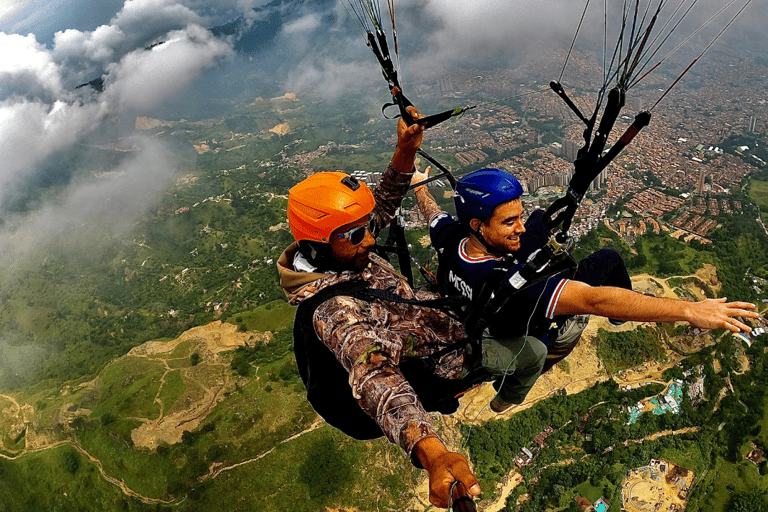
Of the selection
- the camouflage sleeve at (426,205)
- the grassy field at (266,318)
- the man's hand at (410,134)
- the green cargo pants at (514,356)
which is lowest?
the grassy field at (266,318)

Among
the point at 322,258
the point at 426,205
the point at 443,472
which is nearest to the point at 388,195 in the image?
the point at 426,205

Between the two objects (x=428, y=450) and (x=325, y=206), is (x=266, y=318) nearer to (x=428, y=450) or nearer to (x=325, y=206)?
(x=325, y=206)

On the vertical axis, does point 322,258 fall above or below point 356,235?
below

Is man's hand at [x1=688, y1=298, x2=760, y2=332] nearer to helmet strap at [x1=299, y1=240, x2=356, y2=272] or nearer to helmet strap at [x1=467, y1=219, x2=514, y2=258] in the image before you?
helmet strap at [x1=467, y1=219, x2=514, y2=258]

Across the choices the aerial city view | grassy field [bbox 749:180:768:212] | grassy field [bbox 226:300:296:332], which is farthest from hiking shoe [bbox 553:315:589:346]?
grassy field [bbox 749:180:768:212]

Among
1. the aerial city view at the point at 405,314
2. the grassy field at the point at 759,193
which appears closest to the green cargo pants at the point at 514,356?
the aerial city view at the point at 405,314

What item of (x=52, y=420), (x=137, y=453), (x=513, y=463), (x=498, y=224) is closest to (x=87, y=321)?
(x=52, y=420)

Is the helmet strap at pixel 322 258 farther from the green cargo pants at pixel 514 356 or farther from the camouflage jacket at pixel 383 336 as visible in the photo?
the green cargo pants at pixel 514 356
